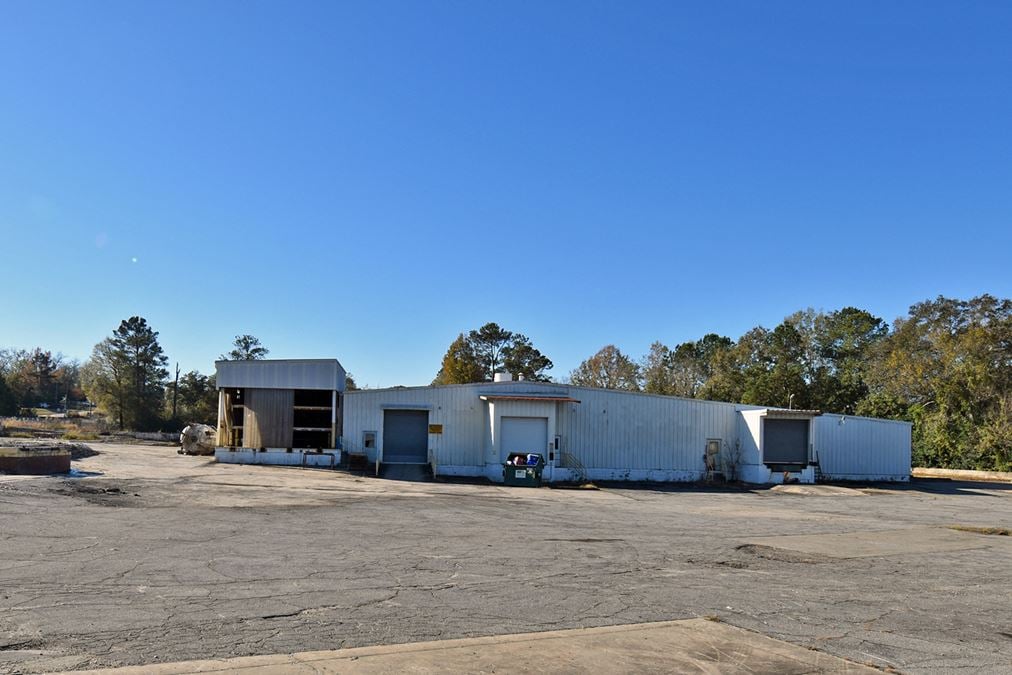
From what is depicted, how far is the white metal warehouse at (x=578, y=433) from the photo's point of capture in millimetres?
37250

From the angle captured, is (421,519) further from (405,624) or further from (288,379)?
(288,379)

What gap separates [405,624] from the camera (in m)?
8.30

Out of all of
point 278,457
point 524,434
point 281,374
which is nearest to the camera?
point 524,434

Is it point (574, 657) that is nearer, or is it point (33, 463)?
point (574, 657)

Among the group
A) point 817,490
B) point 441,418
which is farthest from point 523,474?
point 817,490

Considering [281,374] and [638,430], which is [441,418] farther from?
[638,430]

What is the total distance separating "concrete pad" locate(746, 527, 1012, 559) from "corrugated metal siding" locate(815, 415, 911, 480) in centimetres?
2348

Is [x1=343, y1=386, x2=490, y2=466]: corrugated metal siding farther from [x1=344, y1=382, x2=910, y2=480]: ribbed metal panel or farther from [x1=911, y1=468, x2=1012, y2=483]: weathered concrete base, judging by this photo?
[x1=911, y1=468, x2=1012, y2=483]: weathered concrete base

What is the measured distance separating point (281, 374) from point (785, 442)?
25.4 m

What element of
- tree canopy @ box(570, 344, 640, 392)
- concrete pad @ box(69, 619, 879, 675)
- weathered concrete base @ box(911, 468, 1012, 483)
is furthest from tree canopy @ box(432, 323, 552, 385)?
concrete pad @ box(69, 619, 879, 675)

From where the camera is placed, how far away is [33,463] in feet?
87.1

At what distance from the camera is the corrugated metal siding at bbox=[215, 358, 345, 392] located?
128 ft

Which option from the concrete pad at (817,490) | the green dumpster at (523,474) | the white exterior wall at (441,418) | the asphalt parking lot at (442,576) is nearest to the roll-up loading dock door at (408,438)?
the white exterior wall at (441,418)

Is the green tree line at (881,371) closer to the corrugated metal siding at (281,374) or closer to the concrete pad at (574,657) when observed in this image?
the corrugated metal siding at (281,374)
